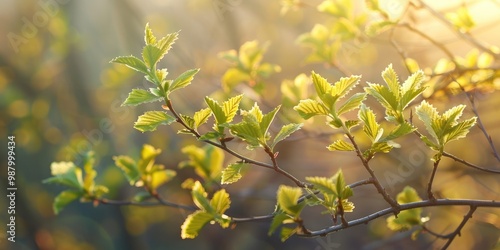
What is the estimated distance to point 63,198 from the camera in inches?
59.0

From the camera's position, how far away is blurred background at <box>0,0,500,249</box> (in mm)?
3049

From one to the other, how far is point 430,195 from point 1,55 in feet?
9.51

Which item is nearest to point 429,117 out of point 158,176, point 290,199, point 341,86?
point 341,86

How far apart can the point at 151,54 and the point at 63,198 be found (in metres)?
0.71

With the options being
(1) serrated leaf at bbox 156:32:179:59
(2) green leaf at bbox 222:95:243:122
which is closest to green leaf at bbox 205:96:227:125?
(2) green leaf at bbox 222:95:243:122

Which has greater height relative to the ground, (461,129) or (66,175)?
(461,129)

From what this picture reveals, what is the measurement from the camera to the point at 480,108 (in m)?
2.51

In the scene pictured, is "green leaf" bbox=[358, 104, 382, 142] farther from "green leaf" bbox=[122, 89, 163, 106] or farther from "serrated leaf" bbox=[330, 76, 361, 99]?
"green leaf" bbox=[122, 89, 163, 106]

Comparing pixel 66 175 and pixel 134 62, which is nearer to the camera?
pixel 134 62

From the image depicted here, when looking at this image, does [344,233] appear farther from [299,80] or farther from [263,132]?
[263,132]

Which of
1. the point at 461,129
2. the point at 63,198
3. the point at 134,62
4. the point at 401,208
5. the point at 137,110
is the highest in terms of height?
the point at 134,62

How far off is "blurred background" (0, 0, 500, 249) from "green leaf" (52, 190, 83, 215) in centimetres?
130

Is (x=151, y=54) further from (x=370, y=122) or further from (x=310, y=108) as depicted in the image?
(x=370, y=122)

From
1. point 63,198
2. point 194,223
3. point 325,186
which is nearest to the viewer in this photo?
point 325,186
